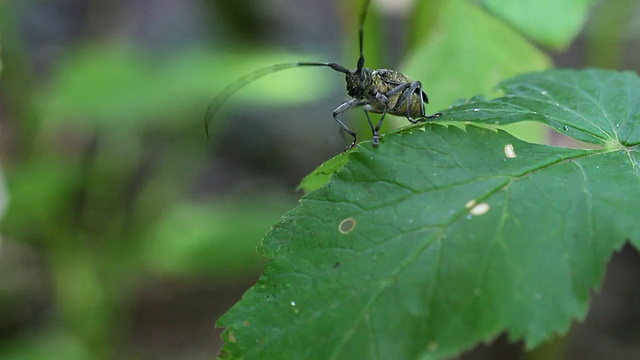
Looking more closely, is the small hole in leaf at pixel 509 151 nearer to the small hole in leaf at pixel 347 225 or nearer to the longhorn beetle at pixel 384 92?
the small hole in leaf at pixel 347 225

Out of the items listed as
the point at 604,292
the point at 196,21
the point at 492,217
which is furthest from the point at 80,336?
the point at 196,21

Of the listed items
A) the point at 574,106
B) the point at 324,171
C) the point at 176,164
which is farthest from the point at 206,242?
the point at 574,106

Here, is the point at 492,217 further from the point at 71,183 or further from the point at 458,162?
the point at 71,183

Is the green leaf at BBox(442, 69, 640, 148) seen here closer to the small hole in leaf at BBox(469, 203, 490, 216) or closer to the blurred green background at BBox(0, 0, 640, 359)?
the small hole in leaf at BBox(469, 203, 490, 216)

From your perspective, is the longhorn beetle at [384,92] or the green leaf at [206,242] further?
the green leaf at [206,242]

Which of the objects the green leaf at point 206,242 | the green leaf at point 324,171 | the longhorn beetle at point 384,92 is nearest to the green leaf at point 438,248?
the green leaf at point 324,171

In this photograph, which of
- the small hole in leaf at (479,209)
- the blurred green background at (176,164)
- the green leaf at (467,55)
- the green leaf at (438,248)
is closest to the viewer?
the green leaf at (438,248)
